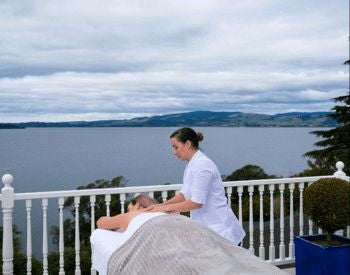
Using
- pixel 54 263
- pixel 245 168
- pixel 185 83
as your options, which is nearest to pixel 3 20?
pixel 54 263

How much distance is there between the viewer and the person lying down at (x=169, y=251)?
189 cm

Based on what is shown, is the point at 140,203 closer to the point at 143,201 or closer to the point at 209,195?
the point at 143,201

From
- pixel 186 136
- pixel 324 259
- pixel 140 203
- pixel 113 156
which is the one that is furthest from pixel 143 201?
pixel 113 156

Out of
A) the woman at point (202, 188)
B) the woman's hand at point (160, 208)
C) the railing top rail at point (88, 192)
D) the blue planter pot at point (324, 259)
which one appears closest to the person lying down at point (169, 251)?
the woman's hand at point (160, 208)

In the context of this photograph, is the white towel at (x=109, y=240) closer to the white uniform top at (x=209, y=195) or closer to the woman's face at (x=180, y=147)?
the white uniform top at (x=209, y=195)

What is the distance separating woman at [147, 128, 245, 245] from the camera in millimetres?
2676

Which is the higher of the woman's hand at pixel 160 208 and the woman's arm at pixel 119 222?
the woman's hand at pixel 160 208

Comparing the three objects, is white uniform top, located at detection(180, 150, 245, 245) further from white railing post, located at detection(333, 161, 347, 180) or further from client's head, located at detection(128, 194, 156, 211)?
white railing post, located at detection(333, 161, 347, 180)

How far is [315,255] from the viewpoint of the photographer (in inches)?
137

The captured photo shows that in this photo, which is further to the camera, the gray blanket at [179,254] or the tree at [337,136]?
the tree at [337,136]

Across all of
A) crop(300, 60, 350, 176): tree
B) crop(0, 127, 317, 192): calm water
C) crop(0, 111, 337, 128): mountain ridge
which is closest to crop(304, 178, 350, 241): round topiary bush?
crop(0, 127, 317, 192): calm water

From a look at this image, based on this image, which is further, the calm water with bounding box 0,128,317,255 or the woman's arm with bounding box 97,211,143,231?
the calm water with bounding box 0,128,317,255

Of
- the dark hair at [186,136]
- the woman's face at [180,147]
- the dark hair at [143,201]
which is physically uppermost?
the dark hair at [186,136]

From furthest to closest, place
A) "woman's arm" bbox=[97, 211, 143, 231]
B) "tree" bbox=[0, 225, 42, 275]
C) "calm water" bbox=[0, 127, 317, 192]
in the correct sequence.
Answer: "calm water" bbox=[0, 127, 317, 192] → "tree" bbox=[0, 225, 42, 275] → "woman's arm" bbox=[97, 211, 143, 231]
